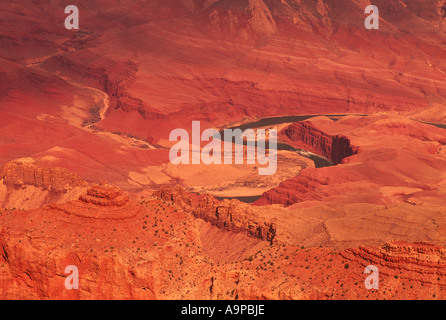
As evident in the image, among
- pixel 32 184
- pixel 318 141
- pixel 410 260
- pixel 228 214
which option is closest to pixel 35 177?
pixel 32 184

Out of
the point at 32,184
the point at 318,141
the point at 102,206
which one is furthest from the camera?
the point at 318,141

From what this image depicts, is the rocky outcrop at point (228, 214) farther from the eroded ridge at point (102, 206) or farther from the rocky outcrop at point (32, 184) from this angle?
the eroded ridge at point (102, 206)

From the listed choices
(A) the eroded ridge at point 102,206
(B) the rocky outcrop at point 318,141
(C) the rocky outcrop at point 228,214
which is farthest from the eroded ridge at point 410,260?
(B) the rocky outcrop at point 318,141

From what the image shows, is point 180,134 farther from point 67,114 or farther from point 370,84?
point 370,84

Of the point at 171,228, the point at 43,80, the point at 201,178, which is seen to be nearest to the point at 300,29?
the point at 43,80

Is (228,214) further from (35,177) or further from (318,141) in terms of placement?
(318,141)

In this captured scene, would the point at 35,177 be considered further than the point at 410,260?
Yes
